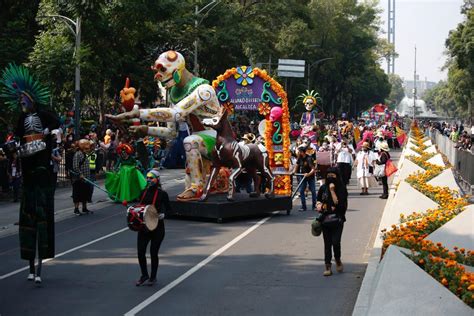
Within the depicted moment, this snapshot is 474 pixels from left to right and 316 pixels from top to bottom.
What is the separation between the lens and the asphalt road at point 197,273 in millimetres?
10414

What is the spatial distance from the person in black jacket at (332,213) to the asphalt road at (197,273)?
0.41 meters

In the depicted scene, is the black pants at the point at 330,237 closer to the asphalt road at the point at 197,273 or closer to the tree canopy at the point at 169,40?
the asphalt road at the point at 197,273

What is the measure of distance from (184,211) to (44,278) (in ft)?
22.8

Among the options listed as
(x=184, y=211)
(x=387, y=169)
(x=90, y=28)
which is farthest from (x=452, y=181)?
(x=90, y=28)

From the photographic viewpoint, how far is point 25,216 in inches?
467

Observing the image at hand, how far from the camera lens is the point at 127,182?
61.0ft

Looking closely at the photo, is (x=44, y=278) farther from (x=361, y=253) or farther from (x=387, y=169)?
(x=387, y=169)

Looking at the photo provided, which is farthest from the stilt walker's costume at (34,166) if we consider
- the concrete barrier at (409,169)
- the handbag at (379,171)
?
the concrete barrier at (409,169)

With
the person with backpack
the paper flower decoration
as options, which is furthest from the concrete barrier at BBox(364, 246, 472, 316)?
the paper flower decoration

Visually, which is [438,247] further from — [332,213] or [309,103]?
[309,103]

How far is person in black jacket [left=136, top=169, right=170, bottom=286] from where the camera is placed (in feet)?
37.6

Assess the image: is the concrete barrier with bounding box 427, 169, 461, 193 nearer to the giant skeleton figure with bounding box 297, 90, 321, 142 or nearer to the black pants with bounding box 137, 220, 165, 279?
the giant skeleton figure with bounding box 297, 90, 321, 142

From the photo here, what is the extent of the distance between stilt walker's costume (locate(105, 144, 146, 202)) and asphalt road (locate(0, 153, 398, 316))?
26.9 inches

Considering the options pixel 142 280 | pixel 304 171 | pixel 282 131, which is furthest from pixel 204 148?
pixel 142 280
